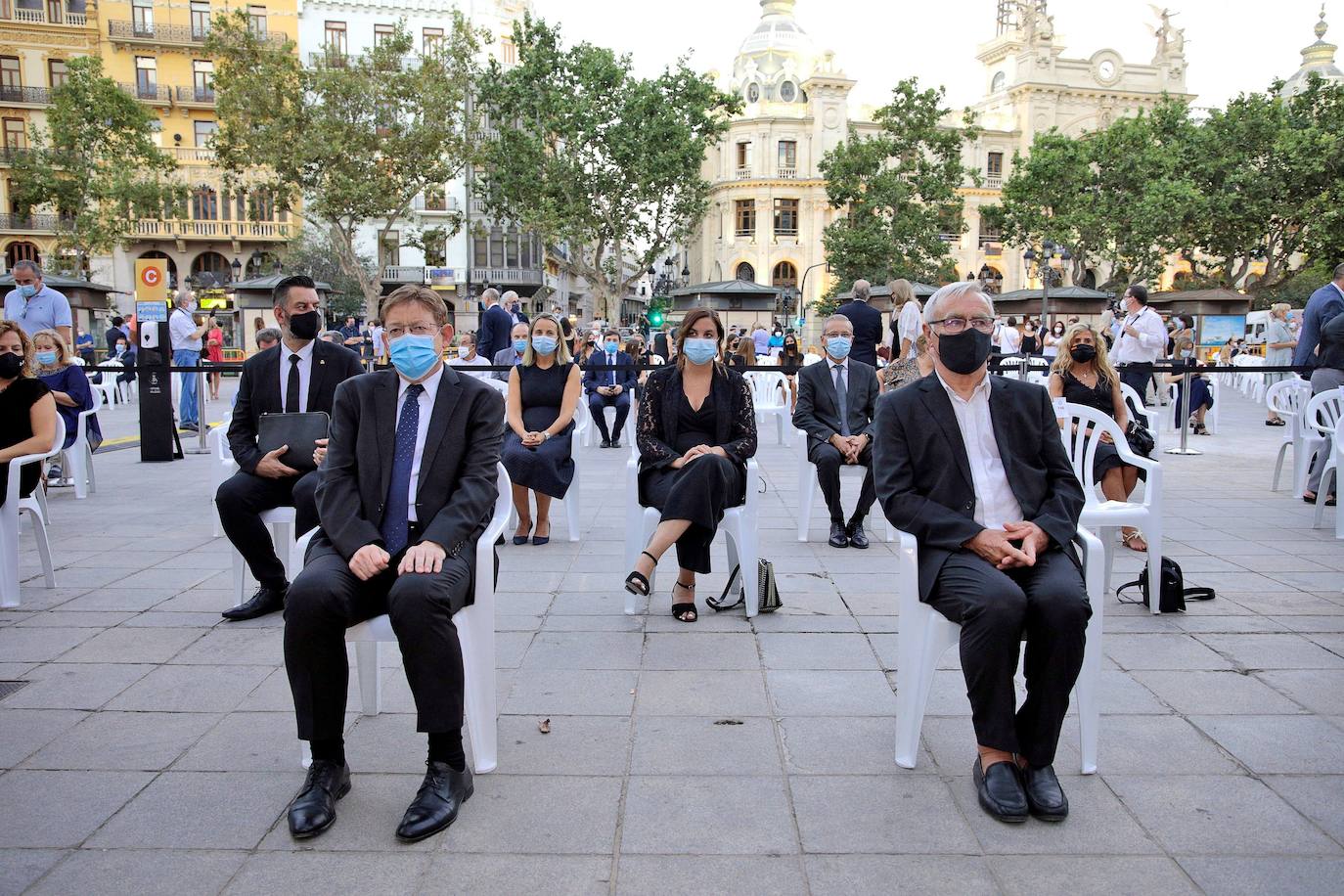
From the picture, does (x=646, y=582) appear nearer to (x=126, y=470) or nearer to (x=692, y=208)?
(x=126, y=470)

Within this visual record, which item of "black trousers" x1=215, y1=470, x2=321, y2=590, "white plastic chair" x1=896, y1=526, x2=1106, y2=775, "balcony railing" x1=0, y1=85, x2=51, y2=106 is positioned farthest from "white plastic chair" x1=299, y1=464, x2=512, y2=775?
"balcony railing" x1=0, y1=85, x2=51, y2=106

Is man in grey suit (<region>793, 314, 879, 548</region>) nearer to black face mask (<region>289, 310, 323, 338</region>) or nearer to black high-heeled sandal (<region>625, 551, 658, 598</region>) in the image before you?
black high-heeled sandal (<region>625, 551, 658, 598</region>)

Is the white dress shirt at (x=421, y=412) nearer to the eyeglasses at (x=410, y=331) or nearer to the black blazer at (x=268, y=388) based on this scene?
the eyeglasses at (x=410, y=331)

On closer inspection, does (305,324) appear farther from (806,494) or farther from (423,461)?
(806,494)

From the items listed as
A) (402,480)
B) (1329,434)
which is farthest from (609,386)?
(402,480)

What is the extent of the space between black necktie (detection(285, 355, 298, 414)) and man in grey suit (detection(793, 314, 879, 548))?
10.9ft

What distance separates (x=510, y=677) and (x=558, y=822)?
1318 mm

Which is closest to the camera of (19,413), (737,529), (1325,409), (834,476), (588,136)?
(737,529)

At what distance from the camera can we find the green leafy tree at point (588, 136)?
123 feet

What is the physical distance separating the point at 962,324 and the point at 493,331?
33.4 ft

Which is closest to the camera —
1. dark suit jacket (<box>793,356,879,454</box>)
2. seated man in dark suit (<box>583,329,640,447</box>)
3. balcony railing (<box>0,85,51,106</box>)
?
dark suit jacket (<box>793,356,879,454</box>)

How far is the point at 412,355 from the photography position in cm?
356

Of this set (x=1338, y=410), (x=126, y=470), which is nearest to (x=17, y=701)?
(x=126, y=470)

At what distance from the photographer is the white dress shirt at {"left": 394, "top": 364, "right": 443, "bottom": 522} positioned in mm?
3480
